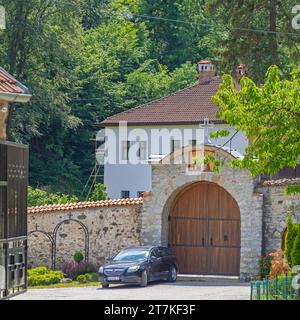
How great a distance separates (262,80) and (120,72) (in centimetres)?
Answer: 2701

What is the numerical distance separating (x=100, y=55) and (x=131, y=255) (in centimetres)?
3320

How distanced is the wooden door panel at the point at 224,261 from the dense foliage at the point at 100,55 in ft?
26.9

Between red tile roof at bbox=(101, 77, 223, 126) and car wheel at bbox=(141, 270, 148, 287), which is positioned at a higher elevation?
red tile roof at bbox=(101, 77, 223, 126)

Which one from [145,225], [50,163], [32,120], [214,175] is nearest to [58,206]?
[145,225]

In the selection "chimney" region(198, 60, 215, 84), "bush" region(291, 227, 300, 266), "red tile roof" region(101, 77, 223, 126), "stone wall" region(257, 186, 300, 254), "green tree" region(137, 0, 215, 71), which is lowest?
"bush" region(291, 227, 300, 266)

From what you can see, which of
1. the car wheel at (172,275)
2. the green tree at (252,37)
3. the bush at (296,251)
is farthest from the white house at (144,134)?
the bush at (296,251)

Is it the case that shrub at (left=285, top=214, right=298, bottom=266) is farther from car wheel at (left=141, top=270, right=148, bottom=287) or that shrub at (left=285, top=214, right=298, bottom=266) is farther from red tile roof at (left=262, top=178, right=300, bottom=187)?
car wheel at (left=141, top=270, right=148, bottom=287)

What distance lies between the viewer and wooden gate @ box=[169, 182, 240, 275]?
43031 millimetres

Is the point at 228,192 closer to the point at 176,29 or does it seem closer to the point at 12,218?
the point at 12,218

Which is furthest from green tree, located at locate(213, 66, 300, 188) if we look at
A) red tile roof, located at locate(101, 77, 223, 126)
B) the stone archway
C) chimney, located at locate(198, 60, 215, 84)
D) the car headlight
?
chimney, located at locate(198, 60, 215, 84)

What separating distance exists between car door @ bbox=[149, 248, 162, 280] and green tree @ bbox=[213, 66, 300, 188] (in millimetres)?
12106

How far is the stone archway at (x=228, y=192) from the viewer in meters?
41.6

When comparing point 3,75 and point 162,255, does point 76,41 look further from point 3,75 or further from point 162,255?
point 3,75

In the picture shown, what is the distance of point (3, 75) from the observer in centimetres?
2775
